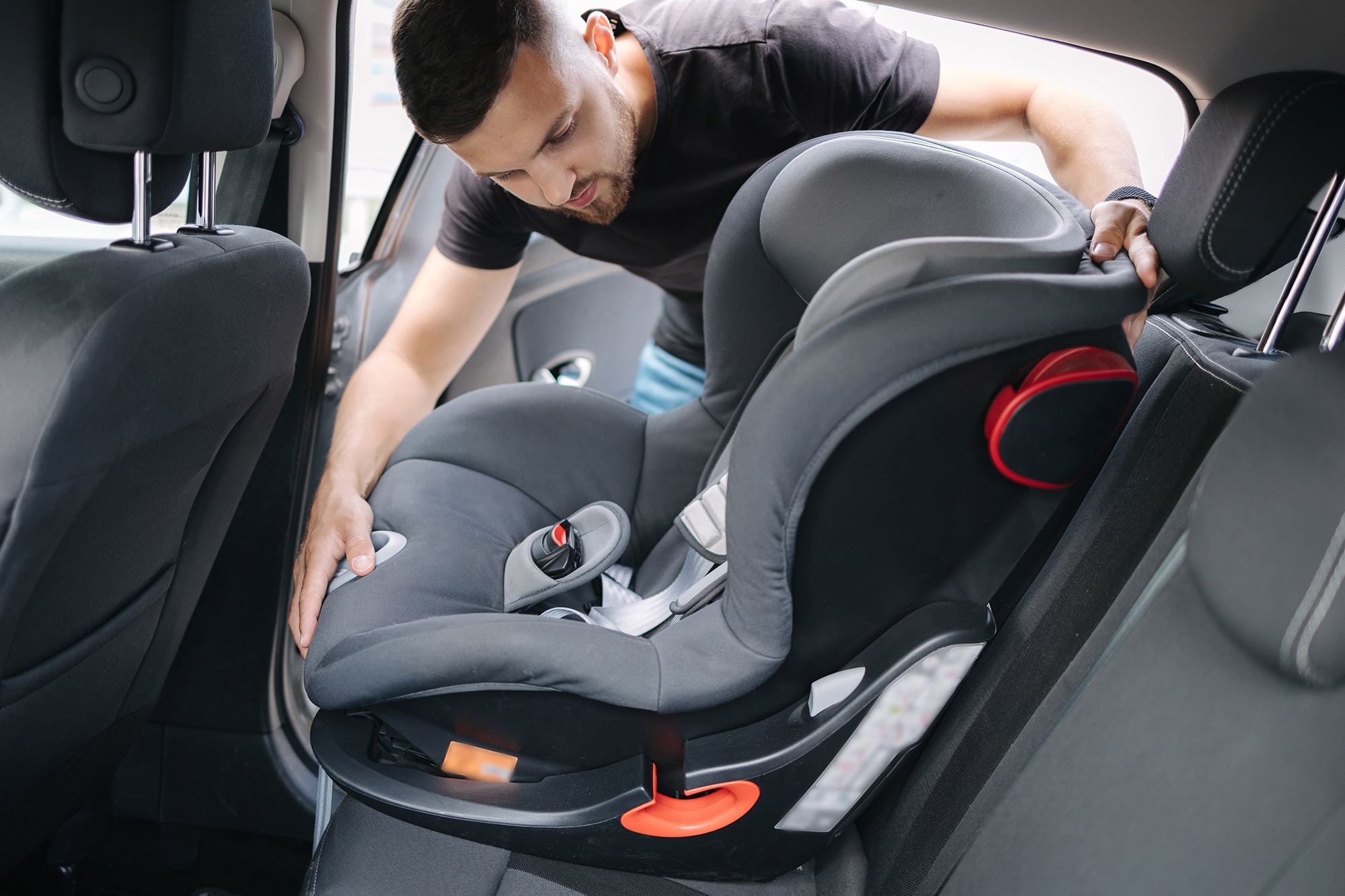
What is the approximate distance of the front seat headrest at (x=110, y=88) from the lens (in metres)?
0.76

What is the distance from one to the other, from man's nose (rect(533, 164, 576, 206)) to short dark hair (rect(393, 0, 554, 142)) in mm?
133

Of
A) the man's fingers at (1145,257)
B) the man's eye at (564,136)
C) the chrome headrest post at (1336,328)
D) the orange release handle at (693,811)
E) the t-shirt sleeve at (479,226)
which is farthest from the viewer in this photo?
the t-shirt sleeve at (479,226)

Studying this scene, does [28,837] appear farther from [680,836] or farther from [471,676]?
[680,836]

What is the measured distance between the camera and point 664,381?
1.92 m

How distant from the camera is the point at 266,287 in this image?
956 mm

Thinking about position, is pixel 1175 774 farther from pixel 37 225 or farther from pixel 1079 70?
pixel 37 225

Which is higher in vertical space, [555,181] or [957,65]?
[957,65]

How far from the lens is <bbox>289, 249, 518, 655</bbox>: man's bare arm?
43.6 inches

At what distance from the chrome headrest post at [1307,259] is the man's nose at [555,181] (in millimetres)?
914

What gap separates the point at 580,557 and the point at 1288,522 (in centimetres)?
75

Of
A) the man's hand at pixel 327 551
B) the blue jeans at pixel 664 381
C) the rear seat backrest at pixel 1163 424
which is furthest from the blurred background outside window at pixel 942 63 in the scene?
the blue jeans at pixel 664 381

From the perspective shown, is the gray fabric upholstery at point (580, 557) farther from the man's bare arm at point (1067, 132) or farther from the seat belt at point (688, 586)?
the man's bare arm at point (1067, 132)

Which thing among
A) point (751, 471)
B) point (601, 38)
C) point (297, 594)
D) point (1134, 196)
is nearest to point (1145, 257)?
point (1134, 196)

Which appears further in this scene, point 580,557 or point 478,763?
point 580,557
